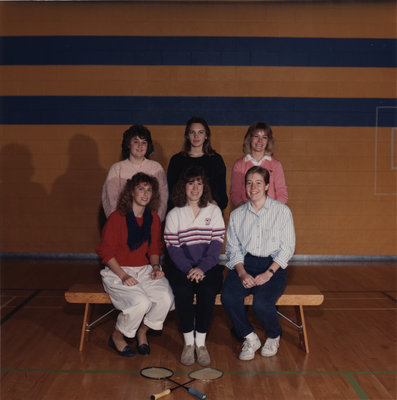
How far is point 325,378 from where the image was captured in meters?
3.08

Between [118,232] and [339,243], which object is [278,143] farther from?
[118,232]

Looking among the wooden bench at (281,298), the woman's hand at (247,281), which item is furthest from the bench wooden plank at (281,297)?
the woman's hand at (247,281)

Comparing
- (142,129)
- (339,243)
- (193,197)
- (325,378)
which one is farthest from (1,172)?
(325,378)

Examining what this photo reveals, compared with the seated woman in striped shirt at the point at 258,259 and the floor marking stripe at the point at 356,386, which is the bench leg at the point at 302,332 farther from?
the floor marking stripe at the point at 356,386

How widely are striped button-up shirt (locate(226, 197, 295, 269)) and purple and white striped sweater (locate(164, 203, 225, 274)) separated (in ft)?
0.52

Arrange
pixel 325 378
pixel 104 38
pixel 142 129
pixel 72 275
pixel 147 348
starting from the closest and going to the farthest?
1. pixel 325 378
2. pixel 147 348
3. pixel 142 129
4. pixel 72 275
5. pixel 104 38

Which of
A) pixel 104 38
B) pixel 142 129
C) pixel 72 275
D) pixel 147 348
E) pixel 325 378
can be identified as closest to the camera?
pixel 325 378

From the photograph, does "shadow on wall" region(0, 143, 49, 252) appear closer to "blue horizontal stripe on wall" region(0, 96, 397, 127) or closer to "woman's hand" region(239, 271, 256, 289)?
"blue horizontal stripe on wall" region(0, 96, 397, 127)

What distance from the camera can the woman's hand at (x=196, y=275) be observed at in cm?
344

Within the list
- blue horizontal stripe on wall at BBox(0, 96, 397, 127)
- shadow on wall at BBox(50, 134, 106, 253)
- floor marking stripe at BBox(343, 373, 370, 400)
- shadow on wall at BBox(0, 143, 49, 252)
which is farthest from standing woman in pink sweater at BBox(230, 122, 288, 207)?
shadow on wall at BBox(0, 143, 49, 252)

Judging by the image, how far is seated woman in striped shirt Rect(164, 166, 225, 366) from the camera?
3.42 m

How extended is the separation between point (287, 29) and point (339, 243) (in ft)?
9.10

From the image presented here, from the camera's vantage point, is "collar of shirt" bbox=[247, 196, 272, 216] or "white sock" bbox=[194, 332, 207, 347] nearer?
"white sock" bbox=[194, 332, 207, 347]

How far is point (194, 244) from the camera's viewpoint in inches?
142
